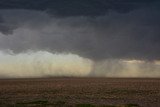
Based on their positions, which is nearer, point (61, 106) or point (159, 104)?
point (61, 106)

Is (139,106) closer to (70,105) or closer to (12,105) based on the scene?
(70,105)

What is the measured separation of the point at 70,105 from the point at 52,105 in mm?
2292

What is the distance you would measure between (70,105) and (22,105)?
5.93m

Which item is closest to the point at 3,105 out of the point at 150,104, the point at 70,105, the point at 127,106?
the point at 70,105

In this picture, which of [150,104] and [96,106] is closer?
[96,106]

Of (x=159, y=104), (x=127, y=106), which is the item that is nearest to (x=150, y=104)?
(x=159, y=104)

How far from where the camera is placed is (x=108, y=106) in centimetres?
4512

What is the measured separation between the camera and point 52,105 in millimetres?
45781

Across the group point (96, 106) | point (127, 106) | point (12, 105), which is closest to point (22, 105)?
point (12, 105)

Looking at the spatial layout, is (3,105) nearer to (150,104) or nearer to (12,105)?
(12,105)

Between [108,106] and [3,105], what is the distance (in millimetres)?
12870

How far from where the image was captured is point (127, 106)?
44750 mm

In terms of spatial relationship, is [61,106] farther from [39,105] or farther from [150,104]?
[150,104]

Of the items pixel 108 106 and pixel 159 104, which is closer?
pixel 108 106
